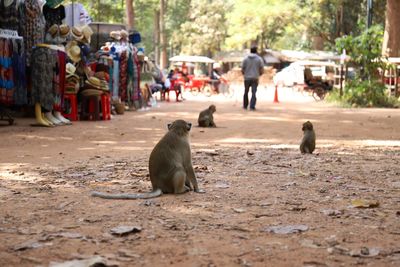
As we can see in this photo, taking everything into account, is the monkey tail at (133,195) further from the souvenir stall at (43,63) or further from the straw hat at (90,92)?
the straw hat at (90,92)

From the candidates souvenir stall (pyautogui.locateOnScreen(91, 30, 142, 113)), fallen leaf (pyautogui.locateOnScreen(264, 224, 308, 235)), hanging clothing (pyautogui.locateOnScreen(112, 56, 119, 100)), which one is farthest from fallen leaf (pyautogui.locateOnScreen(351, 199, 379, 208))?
hanging clothing (pyautogui.locateOnScreen(112, 56, 119, 100))

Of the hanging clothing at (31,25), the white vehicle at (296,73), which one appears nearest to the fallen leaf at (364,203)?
the hanging clothing at (31,25)

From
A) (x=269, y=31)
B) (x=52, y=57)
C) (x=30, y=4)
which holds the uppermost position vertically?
(x=269, y=31)

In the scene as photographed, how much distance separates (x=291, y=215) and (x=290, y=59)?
157 feet

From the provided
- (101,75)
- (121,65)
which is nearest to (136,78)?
(121,65)

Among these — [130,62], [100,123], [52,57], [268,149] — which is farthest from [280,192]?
[130,62]

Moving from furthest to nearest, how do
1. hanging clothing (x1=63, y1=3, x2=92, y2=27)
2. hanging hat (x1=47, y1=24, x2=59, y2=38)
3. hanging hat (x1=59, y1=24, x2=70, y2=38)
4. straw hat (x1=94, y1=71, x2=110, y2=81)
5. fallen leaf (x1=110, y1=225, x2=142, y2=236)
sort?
hanging clothing (x1=63, y1=3, x2=92, y2=27)
straw hat (x1=94, y1=71, x2=110, y2=81)
hanging hat (x1=59, y1=24, x2=70, y2=38)
hanging hat (x1=47, y1=24, x2=59, y2=38)
fallen leaf (x1=110, y1=225, x2=142, y2=236)

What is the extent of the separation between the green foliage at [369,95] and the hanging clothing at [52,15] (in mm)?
12776

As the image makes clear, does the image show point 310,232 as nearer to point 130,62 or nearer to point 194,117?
point 194,117

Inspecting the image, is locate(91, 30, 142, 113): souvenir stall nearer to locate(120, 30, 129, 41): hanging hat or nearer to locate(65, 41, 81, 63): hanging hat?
locate(120, 30, 129, 41): hanging hat

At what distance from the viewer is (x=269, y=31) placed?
168 feet

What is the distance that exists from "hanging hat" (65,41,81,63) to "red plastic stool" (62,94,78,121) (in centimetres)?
96

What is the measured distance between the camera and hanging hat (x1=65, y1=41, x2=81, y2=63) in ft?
47.8

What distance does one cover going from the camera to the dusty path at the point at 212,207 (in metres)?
3.94
